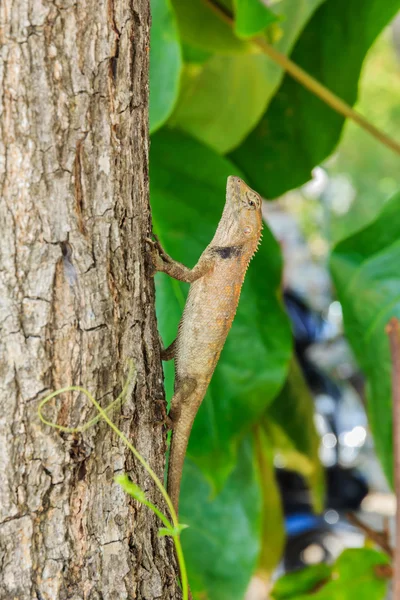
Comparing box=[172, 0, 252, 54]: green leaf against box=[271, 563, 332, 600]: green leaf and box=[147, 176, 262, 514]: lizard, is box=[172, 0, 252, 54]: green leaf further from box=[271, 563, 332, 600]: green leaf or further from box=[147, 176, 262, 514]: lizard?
box=[271, 563, 332, 600]: green leaf

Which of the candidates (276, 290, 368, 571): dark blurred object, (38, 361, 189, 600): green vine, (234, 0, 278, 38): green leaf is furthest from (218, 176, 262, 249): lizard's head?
(276, 290, 368, 571): dark blurred object

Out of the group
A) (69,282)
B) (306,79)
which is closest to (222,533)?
(69,282)

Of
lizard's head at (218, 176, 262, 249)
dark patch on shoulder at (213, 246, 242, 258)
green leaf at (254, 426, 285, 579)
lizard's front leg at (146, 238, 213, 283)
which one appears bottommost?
green leaf at (254, 426, 285, 579)

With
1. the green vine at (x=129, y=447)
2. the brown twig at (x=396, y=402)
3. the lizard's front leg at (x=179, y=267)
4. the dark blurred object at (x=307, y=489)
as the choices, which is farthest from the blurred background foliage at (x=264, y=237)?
the dark blurred object at (x=307, y=489)

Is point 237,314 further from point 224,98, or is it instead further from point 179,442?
point 224,98

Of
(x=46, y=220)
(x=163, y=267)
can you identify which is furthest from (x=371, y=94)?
(x=46, y=220)

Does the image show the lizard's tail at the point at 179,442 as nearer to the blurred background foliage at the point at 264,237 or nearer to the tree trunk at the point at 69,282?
the blurred background foliage at the point at 264,237
